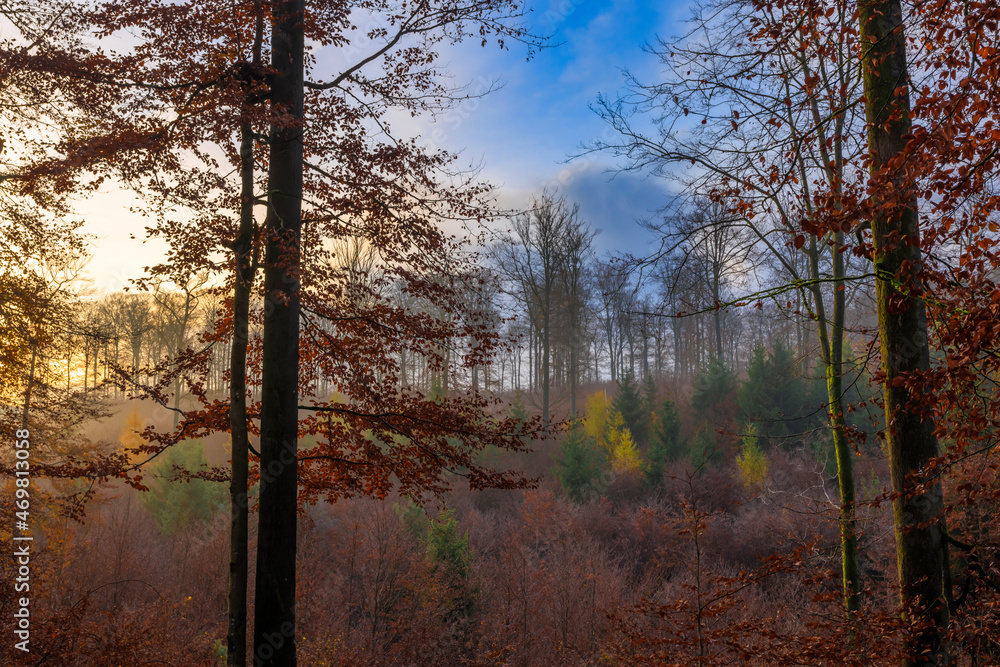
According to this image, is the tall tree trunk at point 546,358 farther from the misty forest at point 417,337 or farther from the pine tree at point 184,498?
the pine tree at point 184,498

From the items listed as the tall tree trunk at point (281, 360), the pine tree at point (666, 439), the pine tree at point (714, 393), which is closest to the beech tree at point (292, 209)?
the tall tree trunk at point (281, 360)

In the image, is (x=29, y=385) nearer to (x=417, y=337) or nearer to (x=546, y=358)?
(x=417, y=337)

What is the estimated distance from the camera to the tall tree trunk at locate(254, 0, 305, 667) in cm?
579

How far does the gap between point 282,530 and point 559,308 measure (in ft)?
70.5

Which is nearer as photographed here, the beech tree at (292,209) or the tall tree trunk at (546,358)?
the beech tree at (292,209)

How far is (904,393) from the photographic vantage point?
4.41 m

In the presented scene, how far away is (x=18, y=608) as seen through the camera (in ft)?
27.8

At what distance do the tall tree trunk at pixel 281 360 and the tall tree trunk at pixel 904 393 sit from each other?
17.3 ft

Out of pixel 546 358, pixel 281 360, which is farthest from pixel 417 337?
pixel 546 358

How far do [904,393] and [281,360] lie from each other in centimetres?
576

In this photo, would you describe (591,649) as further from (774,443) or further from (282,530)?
(774,443)

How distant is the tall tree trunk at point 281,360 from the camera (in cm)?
579

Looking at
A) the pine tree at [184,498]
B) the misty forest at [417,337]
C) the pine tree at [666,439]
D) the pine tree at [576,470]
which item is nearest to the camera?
the misty forest at [417,337]

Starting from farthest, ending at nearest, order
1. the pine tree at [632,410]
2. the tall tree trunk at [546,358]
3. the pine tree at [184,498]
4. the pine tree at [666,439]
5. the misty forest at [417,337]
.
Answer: the pine tree at [632,410], the pine tree at [666,439], the pine tree at [184,498], the tall tree trunk at [546,358], the misty forest at [417,337]
